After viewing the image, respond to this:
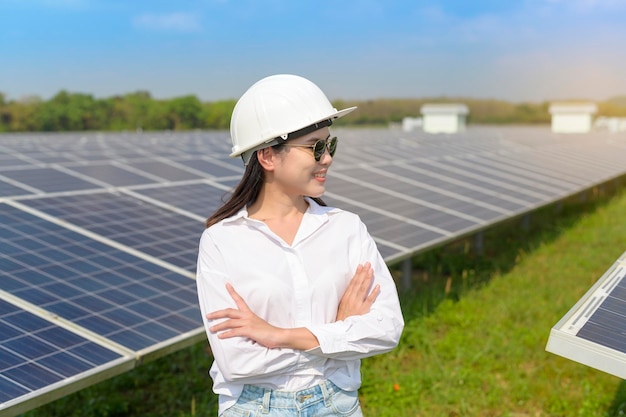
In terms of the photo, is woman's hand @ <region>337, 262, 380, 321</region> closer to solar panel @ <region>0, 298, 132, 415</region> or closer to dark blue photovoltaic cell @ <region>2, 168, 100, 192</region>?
solar panel @ <region>0, 298, 132, 415</region>

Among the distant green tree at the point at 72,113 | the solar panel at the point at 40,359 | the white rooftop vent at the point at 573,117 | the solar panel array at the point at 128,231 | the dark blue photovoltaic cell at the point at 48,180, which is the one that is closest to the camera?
the solar panel at the point at 40,359

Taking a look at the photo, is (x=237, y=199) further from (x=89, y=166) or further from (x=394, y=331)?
(x=89, y=166)

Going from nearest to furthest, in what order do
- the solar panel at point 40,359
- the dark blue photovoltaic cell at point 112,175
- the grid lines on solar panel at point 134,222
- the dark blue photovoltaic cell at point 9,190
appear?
1. the solar panel at point 40,359
2. the grid lines on solar panel at point 134,222
3. the dark blue photovoltaic cell at point 9,190
4. the dark blue photovoltaic cell at point 112,175

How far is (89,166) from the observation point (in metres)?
9.80

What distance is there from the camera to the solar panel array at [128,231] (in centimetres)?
398

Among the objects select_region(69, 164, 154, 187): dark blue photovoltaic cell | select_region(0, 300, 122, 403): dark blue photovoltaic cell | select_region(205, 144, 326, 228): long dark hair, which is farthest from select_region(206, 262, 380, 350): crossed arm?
select_region(69, 164, 154, 187): dark blue photovoltaic cell

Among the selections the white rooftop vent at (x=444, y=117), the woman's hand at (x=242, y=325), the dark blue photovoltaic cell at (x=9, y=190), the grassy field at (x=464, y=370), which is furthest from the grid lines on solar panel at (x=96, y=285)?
the white rooftop vent at (x=444, y=117)

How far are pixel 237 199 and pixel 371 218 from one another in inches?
209

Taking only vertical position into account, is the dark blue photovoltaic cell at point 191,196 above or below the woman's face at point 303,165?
below

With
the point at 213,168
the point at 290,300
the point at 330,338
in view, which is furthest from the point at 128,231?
the point at 213,168

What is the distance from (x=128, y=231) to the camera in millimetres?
6246

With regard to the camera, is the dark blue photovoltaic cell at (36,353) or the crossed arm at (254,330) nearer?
the crossed arm at (254,330)

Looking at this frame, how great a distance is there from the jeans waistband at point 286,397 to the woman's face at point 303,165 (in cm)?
77

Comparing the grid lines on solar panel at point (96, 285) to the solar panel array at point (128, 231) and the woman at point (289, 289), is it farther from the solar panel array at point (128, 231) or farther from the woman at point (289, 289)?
the woman at point (289, 289)
